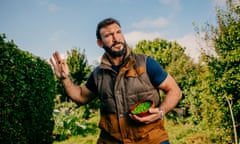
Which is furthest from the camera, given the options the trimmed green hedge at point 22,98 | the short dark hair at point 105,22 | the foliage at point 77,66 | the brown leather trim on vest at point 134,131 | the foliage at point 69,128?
the foliage at point 77,66

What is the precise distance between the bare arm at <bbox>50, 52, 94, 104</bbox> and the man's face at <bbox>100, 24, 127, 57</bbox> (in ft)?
1.69

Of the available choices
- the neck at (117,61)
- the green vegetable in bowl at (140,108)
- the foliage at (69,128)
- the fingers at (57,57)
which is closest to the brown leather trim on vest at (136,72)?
the neck at (117,61)

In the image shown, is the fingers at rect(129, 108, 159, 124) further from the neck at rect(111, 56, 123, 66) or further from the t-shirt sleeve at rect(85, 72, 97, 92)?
the t-shirt sleeve at rect(85, 72, 97, 92)

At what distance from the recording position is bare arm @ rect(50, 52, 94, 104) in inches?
121

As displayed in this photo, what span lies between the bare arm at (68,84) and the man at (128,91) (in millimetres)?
276

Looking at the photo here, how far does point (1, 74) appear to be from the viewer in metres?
4.90

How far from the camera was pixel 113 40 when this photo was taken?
2920 mm

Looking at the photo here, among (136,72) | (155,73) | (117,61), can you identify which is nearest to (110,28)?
(117,61)

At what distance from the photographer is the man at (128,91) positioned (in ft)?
8.63

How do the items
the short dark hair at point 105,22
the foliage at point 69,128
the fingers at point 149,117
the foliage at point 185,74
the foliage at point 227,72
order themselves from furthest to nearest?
1. the foliage at point 69,128
2. the foliage at point 185,74
3. the foliage at point 227,72
4. the short dark hair at point 105,22
5. the fingers at point 149,117

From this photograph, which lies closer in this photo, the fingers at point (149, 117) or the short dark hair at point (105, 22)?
the fingers at point (149, 117)

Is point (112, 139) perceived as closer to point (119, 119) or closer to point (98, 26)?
point (119, 119)

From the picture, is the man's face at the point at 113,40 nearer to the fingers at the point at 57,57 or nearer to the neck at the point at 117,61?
the neck at the point at 117,61

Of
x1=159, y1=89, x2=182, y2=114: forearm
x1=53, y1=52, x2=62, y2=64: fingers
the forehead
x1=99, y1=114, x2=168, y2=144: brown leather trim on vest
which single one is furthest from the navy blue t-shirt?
x1=53, y1=52, x2=62, y2=64: fingers
